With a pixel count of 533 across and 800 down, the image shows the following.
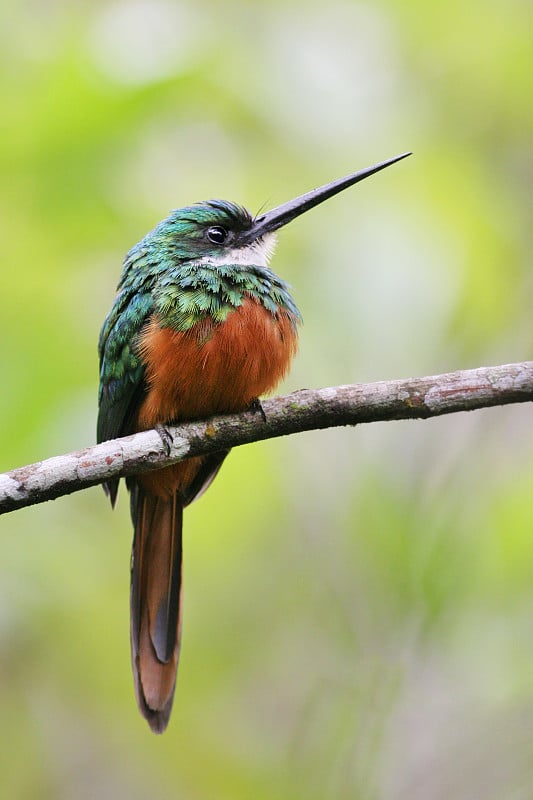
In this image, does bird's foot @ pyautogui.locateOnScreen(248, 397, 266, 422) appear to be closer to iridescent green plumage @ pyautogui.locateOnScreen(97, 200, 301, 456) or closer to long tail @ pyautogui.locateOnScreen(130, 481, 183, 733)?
iridescent green plumage @ pyautogui.locateOnScreen(97, 200, 301, 456)

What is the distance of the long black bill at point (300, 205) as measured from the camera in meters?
2.75

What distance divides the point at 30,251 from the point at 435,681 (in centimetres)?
215

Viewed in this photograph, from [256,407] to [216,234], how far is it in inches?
30.1

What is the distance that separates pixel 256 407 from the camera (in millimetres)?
2398

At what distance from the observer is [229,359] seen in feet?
8.21

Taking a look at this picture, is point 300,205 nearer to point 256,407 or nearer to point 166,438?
point 256,407

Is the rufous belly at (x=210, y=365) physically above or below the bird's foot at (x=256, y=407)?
above

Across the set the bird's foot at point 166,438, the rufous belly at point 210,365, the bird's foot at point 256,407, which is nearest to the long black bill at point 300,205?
the rufous belly at point 210,365

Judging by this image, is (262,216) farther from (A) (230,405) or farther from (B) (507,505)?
(B) (507,505)

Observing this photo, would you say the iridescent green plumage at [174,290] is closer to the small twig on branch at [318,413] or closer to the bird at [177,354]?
the bird at [177,354]

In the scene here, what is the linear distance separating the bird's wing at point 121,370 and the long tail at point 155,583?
0.55 feet

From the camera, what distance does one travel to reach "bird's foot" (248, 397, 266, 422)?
89.6 inches

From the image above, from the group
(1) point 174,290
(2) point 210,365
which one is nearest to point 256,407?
(2) point 210,365

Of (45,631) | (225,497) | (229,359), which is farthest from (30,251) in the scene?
(45,631)
